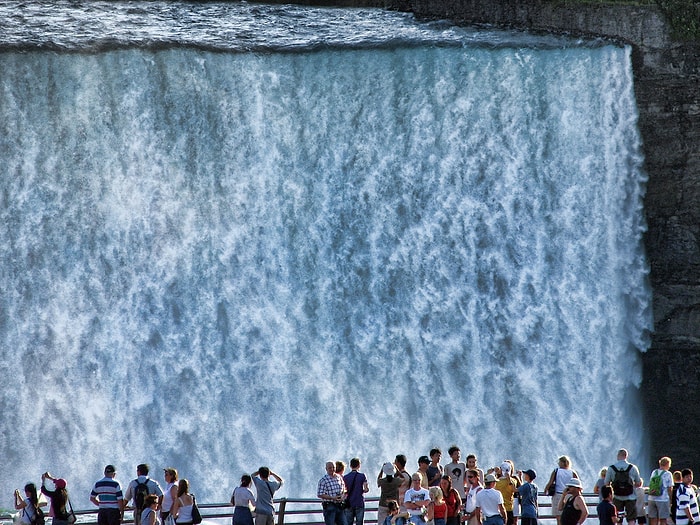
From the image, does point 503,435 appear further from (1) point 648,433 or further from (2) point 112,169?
(2) point 112,169

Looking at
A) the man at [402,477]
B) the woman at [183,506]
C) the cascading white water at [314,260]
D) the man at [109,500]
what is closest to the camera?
the woman at [183,506]

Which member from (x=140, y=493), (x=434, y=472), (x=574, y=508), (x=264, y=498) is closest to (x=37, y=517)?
(x=140, y=493)

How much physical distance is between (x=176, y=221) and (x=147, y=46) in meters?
4.10

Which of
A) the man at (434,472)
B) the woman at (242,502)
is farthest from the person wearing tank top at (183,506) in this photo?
the man at (434,472)

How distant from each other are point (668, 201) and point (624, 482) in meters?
14.8

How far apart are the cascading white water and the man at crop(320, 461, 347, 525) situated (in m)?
10.2

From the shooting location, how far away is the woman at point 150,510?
21.5 metres

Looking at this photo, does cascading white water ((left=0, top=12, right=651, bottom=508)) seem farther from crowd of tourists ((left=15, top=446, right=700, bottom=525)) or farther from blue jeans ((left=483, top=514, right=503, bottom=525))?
Result: blue jeans ((left=483, top=514, right=503, bottom=525))

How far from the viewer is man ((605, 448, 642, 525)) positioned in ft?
77.1

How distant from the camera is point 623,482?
23547 mm

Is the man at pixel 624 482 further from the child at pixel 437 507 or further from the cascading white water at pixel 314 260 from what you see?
the cascading white water at pixel 314 260

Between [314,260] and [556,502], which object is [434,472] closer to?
[556,502]

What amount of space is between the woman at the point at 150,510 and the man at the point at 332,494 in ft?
9.15

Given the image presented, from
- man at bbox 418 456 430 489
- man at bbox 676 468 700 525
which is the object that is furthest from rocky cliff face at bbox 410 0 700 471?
man at bbox 418 456 430 489
